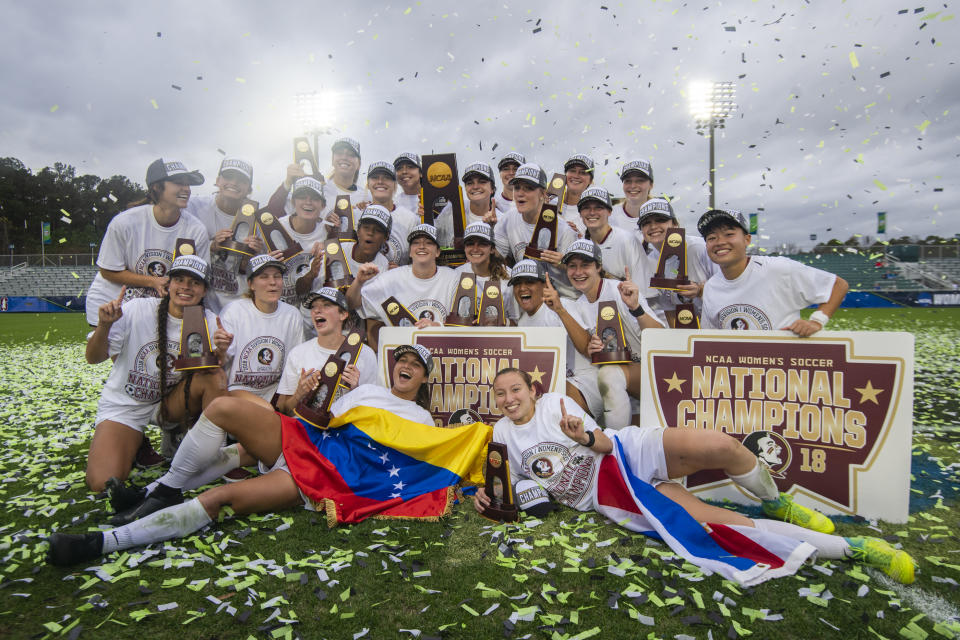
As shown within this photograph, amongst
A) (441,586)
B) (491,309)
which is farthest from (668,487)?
(491,309)

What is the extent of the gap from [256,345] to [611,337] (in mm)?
3397

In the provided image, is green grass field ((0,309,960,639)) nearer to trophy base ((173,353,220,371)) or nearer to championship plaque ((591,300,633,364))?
trophy base ((173,353,220,371))

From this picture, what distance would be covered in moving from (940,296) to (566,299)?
36.4 metres

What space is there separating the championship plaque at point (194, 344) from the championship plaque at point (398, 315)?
167 centimetres

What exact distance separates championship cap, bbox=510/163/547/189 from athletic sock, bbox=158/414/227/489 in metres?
4.10

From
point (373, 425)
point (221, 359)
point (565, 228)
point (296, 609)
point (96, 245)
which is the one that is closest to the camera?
point (296, 609)

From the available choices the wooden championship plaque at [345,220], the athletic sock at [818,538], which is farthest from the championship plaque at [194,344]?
the athletic sock at [818,538]

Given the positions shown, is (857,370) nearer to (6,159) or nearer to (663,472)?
(663,472)

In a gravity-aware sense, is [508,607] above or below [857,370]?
below

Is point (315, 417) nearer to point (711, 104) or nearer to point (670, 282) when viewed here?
point (670, 282)

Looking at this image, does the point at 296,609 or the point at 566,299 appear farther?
the point at 566,299

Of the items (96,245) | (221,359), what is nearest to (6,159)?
(96,245)

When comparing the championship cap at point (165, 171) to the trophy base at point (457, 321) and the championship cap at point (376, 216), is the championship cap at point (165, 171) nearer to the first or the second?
the championship cap at point (376, 216)

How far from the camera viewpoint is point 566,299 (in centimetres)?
535
